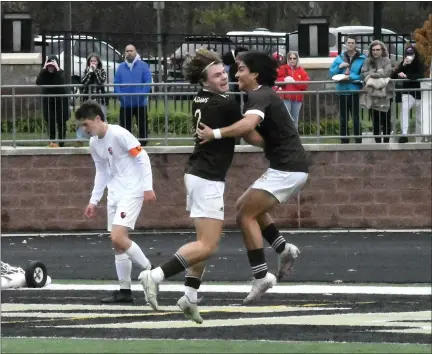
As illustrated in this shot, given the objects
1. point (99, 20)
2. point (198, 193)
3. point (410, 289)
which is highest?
point (99, 20)

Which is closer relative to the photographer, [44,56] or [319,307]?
[319,307]

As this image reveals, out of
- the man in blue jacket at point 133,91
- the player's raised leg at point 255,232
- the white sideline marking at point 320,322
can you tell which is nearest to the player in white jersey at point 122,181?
the white sideline marking at point 320,322

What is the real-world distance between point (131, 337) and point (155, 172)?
10013 mm

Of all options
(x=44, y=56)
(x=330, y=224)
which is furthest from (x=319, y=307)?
(x=44, y=56)

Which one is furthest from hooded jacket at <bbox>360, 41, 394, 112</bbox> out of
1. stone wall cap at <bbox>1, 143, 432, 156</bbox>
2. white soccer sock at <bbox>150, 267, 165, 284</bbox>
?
white soccer sock at <bbox>150, 267, 165, 284</bbox>

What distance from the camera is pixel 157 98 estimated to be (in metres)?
20.0

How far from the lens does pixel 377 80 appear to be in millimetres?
19703

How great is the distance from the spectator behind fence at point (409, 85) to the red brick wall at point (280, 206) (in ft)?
1.36

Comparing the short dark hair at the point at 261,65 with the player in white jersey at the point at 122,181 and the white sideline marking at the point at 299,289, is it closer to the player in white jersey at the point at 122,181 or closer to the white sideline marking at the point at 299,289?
the player in white jersey at the point at 122,181

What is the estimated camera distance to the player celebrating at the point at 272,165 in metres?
10.0

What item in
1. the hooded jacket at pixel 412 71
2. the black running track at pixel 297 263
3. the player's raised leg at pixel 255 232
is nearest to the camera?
the player's raised leg at pixel 255 232

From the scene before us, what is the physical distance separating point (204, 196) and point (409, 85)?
10.7 metres

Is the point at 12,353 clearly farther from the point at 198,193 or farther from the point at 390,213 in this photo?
the point at 390,213

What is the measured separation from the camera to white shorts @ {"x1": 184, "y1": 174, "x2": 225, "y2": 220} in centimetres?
1000
